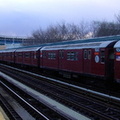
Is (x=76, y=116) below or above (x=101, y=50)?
below

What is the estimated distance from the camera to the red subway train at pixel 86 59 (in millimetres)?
15914

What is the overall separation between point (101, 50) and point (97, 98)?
12.0 ft

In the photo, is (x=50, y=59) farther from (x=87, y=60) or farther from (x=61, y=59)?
(x=87, y=60)

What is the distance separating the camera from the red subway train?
52.2 feet

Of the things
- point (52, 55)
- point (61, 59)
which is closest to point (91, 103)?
point (61, 59)

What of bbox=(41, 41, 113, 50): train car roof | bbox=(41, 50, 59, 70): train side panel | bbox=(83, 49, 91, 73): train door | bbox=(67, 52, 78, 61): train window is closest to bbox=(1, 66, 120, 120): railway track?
bbox=(83, 49, 91, 73): train door

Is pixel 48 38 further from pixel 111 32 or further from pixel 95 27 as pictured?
pixel 111 32

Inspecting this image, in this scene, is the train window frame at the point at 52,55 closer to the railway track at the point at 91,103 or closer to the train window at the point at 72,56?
the train window at the point at 72,56

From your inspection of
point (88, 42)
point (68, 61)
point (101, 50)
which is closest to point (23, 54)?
point (68, 61)

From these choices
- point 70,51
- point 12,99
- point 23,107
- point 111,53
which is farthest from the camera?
point 70,51

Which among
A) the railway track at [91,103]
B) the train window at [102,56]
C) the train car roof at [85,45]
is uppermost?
the train car roof at [85,45]

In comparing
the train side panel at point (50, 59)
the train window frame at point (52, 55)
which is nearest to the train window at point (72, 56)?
the train side panel at point (50, 59)

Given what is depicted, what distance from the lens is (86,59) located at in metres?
18.5

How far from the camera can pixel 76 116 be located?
10586mm
